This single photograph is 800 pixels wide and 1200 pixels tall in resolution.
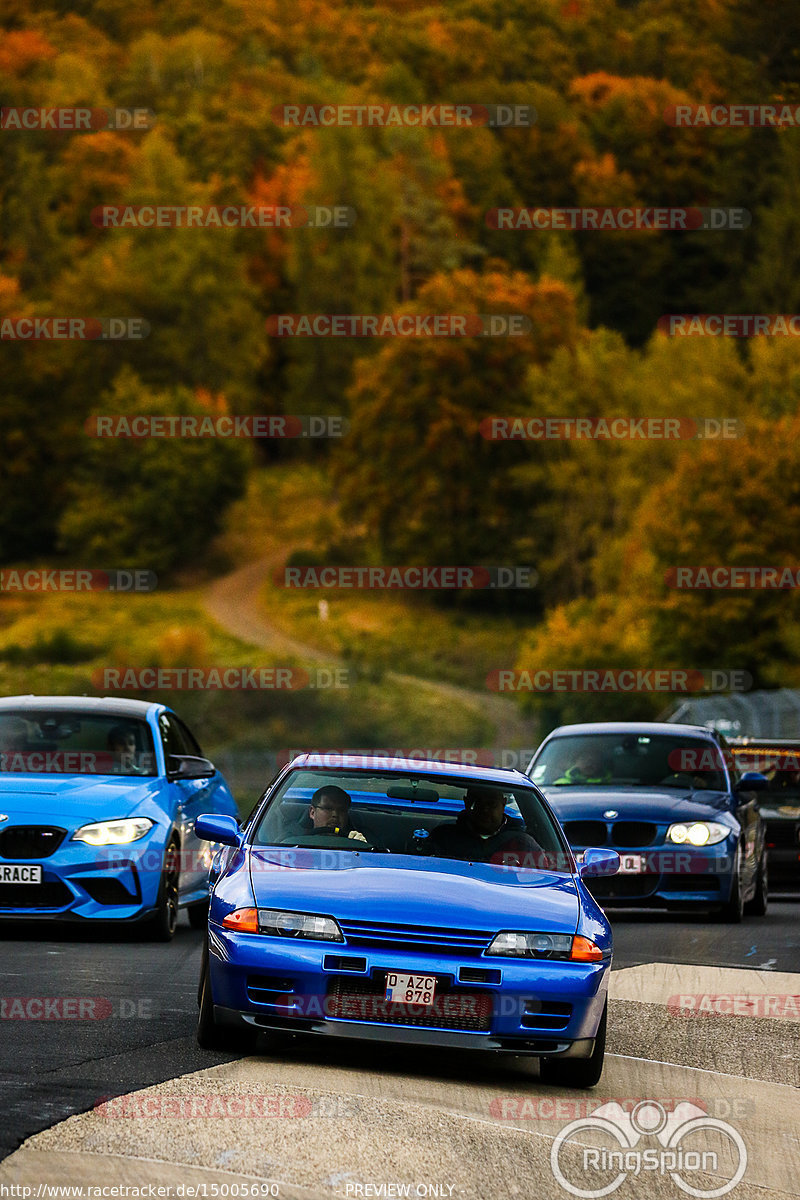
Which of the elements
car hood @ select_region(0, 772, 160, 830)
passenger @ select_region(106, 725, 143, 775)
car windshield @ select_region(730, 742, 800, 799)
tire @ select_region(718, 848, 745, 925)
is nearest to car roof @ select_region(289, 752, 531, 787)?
car hood @ select_region(0, 772, 160, 830)

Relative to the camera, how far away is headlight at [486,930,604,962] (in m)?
8.22

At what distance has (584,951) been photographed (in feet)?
27.5

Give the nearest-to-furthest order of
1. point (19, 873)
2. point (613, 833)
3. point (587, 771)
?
1. point (19, 873)
2. point (613, 833)
3. point (587, 771)

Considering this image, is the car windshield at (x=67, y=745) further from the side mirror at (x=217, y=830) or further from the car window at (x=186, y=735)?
the side mirror at (x=217, y=830)

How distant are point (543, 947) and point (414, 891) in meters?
0.56

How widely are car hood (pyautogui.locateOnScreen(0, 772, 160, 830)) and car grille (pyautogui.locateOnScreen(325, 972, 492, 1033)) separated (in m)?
5.40

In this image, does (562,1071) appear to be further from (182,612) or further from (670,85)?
(670,85)

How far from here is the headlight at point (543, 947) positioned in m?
8.22

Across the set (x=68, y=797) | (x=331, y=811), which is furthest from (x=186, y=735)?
(x=331, y=811)

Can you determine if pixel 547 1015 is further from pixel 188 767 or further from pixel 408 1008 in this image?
pixel 188 767

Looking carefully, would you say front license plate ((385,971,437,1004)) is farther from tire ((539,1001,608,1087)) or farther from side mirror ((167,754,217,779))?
side mirror ((167,754,217,779))

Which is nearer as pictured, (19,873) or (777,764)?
(19,873)

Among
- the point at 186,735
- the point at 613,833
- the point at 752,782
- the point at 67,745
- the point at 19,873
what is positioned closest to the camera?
the point at 19,873

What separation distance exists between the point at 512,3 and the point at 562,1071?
159990 mm
